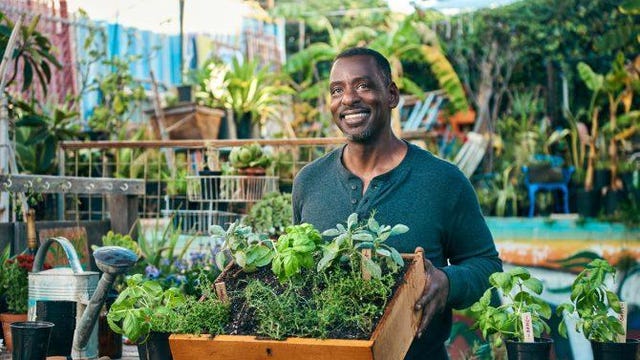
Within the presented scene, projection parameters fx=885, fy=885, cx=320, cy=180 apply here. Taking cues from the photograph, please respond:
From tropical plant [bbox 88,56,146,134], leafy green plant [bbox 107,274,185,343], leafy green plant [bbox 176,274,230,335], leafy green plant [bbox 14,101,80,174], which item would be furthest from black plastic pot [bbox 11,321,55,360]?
tropical plant [bbox 88,56,146,134]

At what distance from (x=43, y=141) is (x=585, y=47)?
31.3 ft

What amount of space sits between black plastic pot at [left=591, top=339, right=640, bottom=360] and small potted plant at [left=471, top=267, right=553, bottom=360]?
0.43 ft

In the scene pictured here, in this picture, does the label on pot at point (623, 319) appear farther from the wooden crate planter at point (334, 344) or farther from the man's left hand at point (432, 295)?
the wooden crate planter at point (334, 344)

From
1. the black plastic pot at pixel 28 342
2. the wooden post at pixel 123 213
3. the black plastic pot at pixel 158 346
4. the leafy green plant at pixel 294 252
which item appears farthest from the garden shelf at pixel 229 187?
the leafy green plant at pixel 294 252

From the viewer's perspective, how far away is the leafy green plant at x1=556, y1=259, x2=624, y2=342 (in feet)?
6.97

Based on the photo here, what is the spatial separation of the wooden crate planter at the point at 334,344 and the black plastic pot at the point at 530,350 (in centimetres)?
31

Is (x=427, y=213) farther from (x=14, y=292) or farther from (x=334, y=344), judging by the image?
(x=14, y=292)

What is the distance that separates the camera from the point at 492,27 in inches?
560

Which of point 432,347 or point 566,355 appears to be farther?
point 566,355

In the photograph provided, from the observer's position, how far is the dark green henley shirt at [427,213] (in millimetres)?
2260

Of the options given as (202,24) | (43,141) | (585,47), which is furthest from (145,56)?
(585,47)

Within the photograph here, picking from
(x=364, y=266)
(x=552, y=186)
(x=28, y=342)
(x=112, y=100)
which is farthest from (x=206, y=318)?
(x=552, y=186)

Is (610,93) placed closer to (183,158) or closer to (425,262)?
(183,158)

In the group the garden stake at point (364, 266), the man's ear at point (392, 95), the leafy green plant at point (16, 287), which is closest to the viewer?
the garden stake at point (364, 266)
